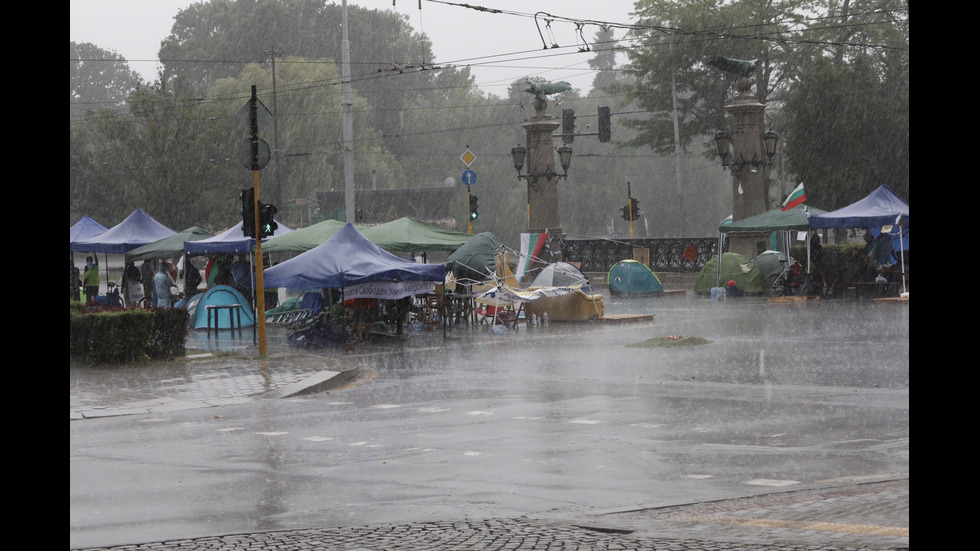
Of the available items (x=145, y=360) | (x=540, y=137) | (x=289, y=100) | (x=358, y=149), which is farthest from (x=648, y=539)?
(x=358, y=149)

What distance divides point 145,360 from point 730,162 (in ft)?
88.9

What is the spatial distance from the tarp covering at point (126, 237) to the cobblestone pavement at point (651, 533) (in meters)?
25.8

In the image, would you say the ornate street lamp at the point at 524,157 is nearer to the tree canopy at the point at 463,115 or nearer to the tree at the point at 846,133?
the tree canopy at the point at 463,115

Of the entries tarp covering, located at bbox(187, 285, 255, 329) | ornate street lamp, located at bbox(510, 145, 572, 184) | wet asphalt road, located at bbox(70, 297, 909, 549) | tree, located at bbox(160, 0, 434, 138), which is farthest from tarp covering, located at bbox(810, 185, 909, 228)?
tree, located at bbox(160, 0, 434, 138)

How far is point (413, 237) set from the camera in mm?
28531

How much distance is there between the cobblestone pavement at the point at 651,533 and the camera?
667 centimetres

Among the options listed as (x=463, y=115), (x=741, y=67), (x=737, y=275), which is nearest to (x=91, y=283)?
(x=737, y=275)

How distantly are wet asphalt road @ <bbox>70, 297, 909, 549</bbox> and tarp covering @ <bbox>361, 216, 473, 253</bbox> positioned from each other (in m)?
7.01

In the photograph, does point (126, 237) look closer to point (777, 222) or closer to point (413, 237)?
point (413, 237)

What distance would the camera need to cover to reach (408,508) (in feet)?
26.9

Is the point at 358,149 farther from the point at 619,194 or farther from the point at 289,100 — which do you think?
the point at 619,194

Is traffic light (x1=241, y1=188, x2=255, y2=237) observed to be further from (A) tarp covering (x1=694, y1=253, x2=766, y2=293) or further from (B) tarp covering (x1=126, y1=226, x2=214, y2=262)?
(A) tarp covering (x1=694, y1=253, x2=766, y2=293)

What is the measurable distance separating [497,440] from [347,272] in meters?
12.0

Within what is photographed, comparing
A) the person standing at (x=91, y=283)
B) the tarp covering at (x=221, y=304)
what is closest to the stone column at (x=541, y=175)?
the person standing at (x=91, y=283)
